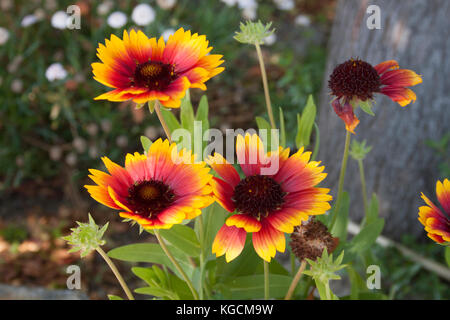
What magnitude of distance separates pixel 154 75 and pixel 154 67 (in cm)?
3

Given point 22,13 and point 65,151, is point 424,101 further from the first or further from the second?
point 22,13

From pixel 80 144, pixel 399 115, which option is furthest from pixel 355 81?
pixel 80 144

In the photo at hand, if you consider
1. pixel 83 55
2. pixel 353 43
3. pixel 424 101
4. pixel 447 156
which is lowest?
pixel 447 156

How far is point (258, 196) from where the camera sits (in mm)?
594

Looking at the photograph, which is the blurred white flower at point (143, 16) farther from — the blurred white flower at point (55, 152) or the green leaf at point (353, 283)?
the green leaf at point (353, 283)

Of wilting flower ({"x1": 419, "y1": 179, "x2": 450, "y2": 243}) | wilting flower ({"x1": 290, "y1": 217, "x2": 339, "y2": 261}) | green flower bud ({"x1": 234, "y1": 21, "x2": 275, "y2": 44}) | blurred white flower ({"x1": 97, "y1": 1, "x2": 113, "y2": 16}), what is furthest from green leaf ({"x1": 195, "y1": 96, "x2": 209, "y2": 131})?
blurred white flower ({"x1": 97, "y1": 1, "x2": 113, "y2": 16})

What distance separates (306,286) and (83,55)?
1.65m

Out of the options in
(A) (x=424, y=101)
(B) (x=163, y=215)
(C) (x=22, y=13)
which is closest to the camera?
(B) (x=163, y=215)

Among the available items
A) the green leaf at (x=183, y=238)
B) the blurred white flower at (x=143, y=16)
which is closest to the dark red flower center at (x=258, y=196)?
the green leaf at (x=183, y=238)

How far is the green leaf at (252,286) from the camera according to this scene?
2.45 feet

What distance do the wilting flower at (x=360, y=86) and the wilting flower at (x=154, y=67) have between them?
0.61 feet

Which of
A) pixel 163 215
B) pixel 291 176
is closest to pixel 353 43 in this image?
pixel 291 176

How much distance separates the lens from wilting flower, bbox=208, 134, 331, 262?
557 millimetres

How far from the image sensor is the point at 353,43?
1617 millimetres
